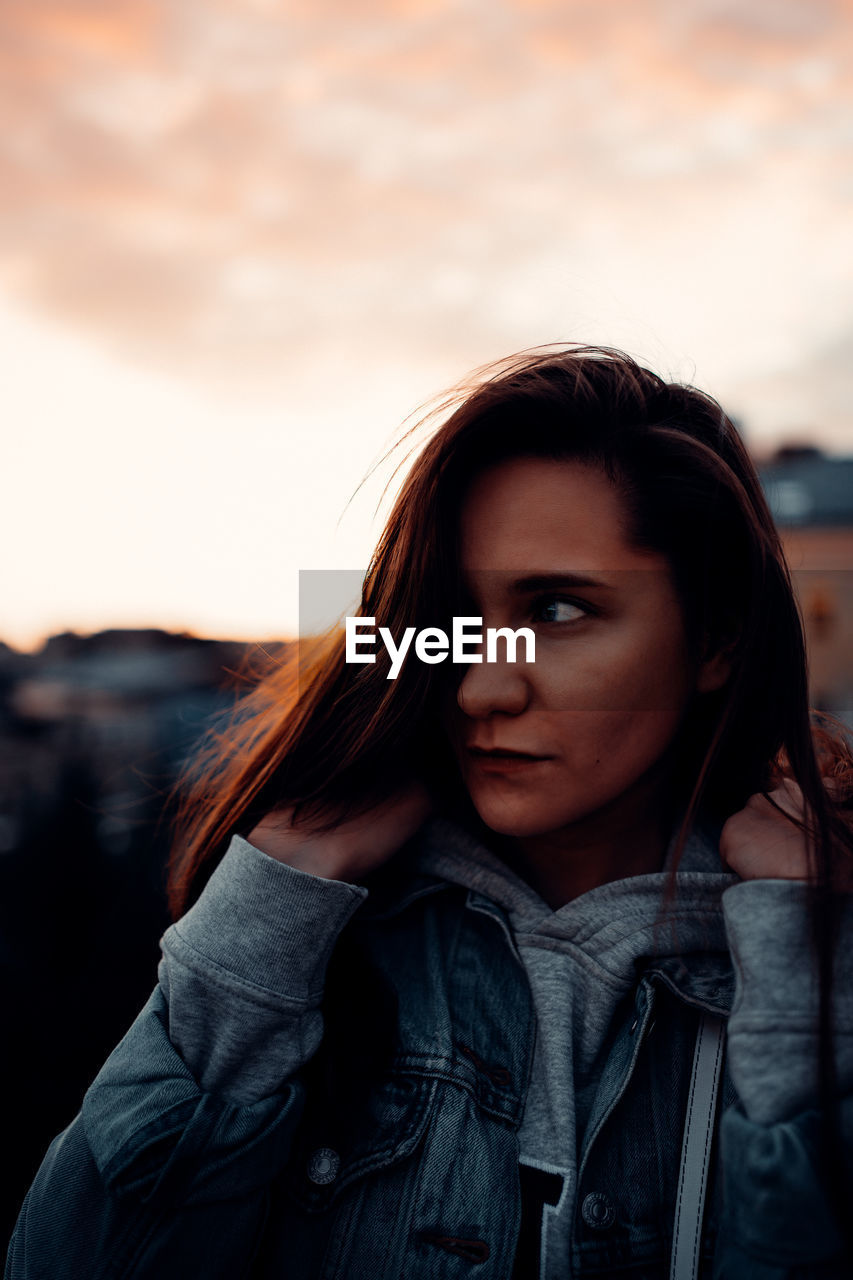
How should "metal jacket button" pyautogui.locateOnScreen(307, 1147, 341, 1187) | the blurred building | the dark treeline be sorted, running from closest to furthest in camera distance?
"metal jacket button" pyautogui.locateOnScreen(307, 1147, 341, 1187)
the dark treeline
the blurred building

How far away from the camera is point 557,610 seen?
4.81ft

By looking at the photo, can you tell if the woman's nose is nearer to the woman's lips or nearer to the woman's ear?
the woman's lips

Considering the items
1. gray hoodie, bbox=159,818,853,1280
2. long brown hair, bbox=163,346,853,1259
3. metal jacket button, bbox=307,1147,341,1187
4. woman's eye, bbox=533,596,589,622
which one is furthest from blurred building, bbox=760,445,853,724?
metal jacket button, bbox=307,1147,341,1187

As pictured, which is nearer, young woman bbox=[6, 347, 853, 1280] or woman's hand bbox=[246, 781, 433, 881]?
young woman bbox=[6, 347, 853, 1280]

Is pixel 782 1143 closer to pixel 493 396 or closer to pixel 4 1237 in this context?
pixel 493 396

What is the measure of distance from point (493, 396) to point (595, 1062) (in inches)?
50.5

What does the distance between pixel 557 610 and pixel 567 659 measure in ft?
0.33

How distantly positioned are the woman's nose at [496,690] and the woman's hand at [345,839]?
1.09 ft

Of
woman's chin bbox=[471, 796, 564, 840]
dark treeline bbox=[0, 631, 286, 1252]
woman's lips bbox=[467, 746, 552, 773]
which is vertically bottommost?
dark treeline bbox=[0, 631, 286, 1252]

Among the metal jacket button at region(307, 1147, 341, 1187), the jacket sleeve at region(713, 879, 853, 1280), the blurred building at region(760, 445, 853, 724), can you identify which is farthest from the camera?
the blurred building at region(760, 445, 853, 724)

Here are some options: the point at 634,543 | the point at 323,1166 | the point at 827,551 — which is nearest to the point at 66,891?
the point at 323,1166

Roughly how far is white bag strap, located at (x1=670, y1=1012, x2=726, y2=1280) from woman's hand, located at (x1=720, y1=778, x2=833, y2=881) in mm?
284

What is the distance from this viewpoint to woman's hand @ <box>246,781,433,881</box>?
1518 millimetres

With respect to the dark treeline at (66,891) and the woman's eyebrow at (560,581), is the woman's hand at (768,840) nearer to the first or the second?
the woman's eyebrow at (560,581)
